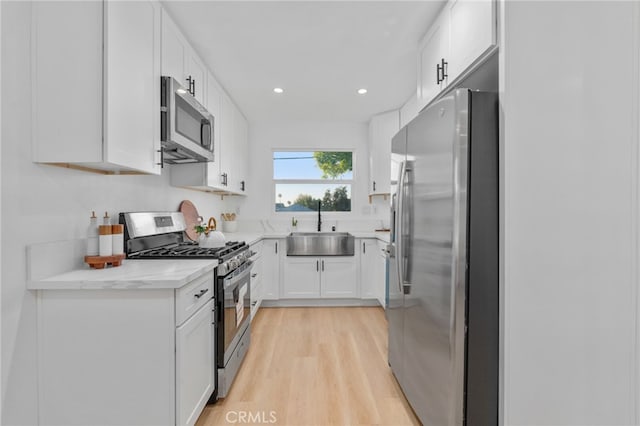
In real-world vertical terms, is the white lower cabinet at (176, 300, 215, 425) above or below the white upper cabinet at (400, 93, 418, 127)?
below

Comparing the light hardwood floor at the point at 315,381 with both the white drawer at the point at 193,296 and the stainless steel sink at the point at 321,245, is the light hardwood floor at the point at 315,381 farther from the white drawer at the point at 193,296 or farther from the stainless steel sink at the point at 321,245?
the stainless steel sink at the point at 321,245

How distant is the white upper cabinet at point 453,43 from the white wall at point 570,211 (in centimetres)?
15

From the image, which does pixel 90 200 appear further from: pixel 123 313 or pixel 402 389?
pixel 402 389

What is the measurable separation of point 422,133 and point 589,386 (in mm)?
1224

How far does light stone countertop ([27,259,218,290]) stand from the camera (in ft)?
4.48

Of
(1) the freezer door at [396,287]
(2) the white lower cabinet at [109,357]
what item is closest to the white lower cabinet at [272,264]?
(1) the freezer door at [396,287]

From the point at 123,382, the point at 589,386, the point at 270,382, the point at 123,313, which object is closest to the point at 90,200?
the point at 123,313

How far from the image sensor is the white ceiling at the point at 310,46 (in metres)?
2.04

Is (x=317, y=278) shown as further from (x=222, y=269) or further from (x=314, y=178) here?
(x=222, y=269)

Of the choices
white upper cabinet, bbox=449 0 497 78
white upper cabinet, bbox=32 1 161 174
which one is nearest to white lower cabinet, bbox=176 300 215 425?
white upper cabinet, bbox=32 1 161 174

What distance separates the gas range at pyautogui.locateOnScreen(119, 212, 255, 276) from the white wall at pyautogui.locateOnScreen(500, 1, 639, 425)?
5.10 ft

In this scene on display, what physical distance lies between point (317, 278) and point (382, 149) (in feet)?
6.00

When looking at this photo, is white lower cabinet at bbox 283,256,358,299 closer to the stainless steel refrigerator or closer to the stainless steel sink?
the stainless steel sink

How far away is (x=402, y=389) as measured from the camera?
79.2 inches
